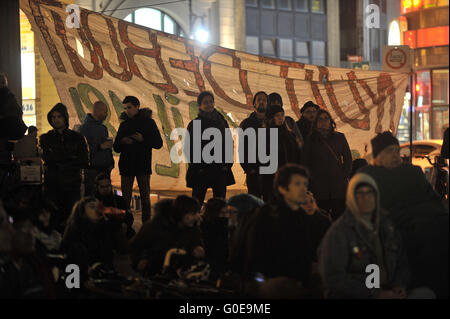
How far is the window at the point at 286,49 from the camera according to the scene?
37344 mm

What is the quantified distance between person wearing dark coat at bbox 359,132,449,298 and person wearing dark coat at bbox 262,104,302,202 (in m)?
1.88

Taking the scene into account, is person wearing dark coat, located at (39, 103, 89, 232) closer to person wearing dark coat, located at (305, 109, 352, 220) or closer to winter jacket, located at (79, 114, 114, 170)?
winter jacket, located at (79, 114, 114, 170)

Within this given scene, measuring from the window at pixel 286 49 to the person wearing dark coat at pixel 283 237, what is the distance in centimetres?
3234

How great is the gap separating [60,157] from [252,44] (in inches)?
1118

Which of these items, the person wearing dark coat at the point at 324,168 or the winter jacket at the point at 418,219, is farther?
the person wearing dark coat at the point at 324,168

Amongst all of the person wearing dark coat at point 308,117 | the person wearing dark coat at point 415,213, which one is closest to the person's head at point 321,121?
the person wearing dark coat at point 308,117

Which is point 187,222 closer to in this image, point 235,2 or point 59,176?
point 59,176

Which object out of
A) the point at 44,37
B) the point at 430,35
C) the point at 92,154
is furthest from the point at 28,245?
the point at 430,35

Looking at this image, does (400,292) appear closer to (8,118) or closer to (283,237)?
(283,237)

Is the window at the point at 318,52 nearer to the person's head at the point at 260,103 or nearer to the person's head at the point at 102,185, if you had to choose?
the person's head at the point at 260,103

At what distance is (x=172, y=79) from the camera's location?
440 inches

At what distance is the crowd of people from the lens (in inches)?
201

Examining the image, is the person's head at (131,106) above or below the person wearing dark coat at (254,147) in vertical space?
above

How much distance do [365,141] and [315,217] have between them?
6345mm
